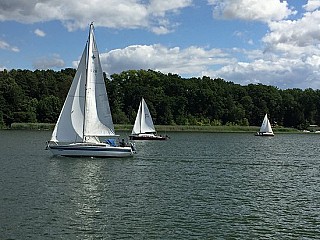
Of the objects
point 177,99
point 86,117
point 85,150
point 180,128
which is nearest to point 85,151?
point 85,150

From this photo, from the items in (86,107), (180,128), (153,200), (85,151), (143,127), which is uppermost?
(86,107)

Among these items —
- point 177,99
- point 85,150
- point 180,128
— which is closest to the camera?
point 85,150

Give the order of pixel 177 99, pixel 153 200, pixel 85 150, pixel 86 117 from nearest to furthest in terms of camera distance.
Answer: pixel 153 200 < pixel 85 150 < pixel 86 117 < pixel 177 99

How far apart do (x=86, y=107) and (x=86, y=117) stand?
2.60 ft

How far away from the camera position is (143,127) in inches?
3204

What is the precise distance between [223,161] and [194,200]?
67.3ft

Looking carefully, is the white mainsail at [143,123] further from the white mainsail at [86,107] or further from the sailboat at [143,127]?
the white mainsail at [86,107]

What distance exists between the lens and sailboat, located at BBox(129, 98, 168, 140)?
79688mm

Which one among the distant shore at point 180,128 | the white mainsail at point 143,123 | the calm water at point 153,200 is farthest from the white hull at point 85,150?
the distant shore at point 180,128

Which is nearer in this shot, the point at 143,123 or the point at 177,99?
the point at 143,123

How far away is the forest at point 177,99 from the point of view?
13062 cm

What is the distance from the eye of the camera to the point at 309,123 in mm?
147750

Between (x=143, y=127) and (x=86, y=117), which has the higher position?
(x=86, y=117)

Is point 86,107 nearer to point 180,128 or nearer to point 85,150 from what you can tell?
point 85,150
